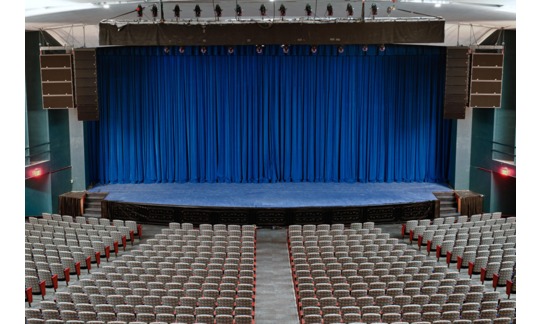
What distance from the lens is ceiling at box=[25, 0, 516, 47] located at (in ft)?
52.0

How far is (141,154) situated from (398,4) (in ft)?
39.7

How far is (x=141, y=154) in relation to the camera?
23.6 metres

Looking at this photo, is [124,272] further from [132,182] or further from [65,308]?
[132,182]

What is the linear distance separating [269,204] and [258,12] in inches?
247

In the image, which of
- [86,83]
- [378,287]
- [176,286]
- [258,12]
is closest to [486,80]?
[258,12]

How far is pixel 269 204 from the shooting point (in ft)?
64.3

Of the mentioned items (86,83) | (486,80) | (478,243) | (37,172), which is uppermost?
(486,80)

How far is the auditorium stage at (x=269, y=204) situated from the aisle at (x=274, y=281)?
33.5 inches

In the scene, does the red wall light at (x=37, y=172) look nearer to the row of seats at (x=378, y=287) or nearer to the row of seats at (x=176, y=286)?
the row of seats at (x=176, y=286)

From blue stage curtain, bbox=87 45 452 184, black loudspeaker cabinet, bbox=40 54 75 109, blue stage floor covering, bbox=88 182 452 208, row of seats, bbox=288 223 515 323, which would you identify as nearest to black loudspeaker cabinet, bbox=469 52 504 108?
blue stage curtain, bbox=87 45 452 184

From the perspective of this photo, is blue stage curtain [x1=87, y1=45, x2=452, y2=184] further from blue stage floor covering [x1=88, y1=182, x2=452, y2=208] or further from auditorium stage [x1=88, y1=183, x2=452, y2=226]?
auditorium stage [x1=88, y1=183, x2=452, y2=226]

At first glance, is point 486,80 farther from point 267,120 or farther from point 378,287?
point 378,287

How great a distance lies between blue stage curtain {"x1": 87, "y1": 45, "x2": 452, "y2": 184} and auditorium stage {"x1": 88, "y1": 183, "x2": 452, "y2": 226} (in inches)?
61.7

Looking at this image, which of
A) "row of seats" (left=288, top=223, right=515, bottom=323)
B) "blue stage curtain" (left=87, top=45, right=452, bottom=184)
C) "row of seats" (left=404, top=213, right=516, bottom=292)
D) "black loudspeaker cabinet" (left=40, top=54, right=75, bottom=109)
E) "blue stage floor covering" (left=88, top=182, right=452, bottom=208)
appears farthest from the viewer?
"blue stage curtain" (left=87, top=45, right=452, bottom=184)
